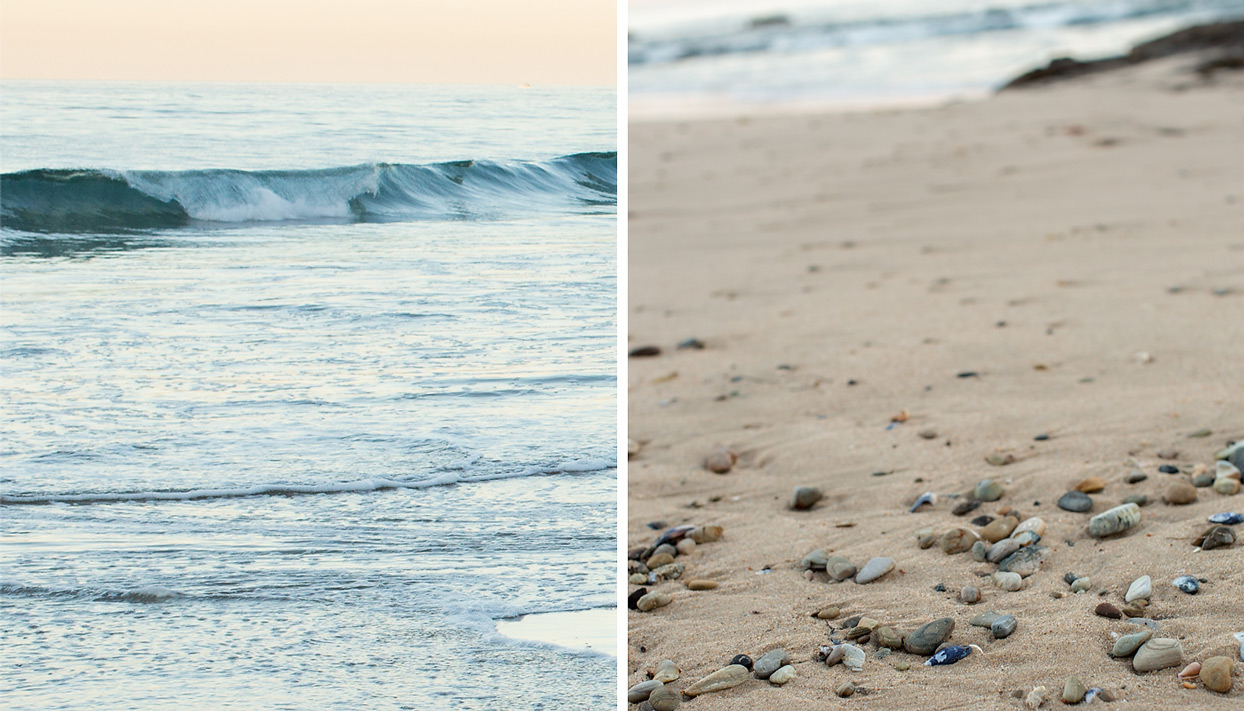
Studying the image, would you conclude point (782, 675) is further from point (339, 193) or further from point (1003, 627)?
point (339, 193)

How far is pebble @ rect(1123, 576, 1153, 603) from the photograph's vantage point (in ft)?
5.42

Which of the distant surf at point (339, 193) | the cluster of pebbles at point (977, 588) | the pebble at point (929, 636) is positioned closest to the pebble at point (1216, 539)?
the cluster of pebbles at point (977, 588)

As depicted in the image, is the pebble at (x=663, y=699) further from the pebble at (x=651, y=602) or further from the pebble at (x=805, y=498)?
the pebble at (x=805, y=498)

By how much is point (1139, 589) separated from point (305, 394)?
1256 mm

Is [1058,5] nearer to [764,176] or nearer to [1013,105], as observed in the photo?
[1013,105]

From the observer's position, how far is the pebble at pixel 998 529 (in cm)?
196

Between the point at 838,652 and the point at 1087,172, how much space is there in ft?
15.6

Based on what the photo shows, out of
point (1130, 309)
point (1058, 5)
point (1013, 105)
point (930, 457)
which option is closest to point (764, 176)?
point (1013, 105)

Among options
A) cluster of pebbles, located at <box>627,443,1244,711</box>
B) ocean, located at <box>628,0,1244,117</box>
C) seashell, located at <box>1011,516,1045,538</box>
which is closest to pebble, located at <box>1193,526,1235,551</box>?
cluster of pebbles, located at <box>627,443,1244,711</box>

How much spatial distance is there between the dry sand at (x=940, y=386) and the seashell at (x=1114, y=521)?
0.03m

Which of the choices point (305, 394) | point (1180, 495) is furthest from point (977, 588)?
point (305, 394)

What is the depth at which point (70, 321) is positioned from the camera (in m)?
1.35

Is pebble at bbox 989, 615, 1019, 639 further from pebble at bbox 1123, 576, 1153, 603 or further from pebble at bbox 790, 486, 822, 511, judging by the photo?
pebble at bbox 790, 486, 822, 511

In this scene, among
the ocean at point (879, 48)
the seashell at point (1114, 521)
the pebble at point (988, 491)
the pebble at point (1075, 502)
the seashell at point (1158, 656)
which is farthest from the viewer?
the ocean at point (879, 48)
